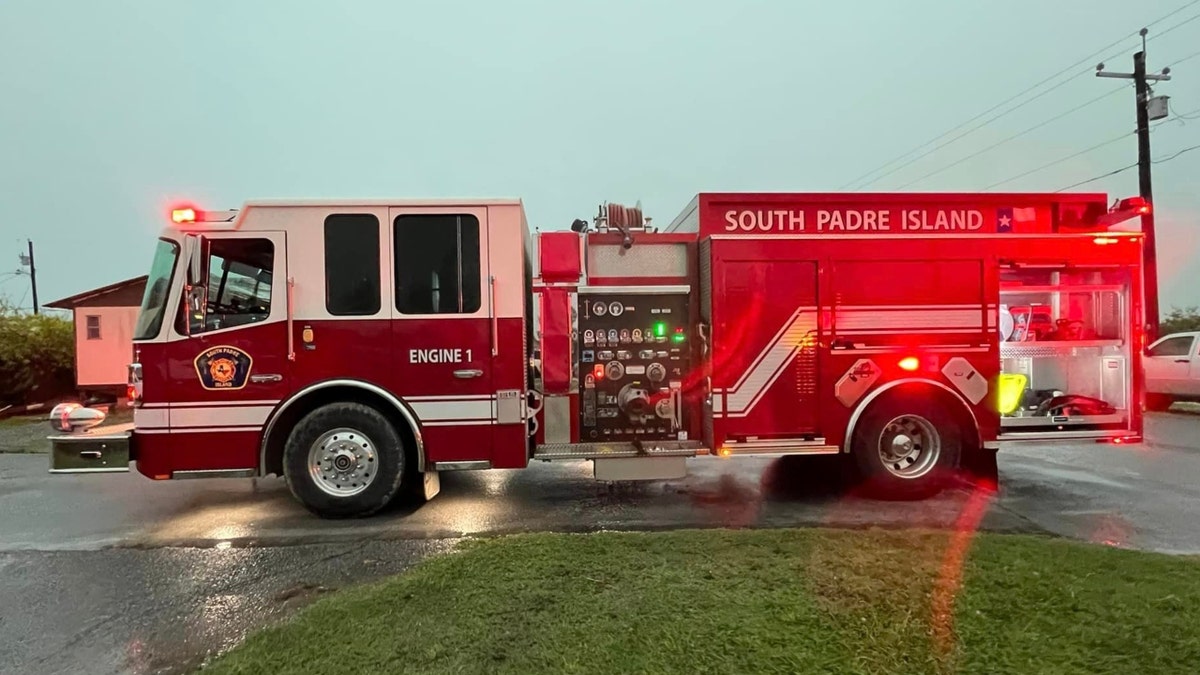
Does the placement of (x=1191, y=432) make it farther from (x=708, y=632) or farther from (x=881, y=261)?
(x=708, y=632)

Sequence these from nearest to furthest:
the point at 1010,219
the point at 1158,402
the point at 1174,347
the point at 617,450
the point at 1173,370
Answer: the point at 617,450 < the point at 1010,219 < the point at 1173,370 < the point at 1174,347 < the point at 1158,402

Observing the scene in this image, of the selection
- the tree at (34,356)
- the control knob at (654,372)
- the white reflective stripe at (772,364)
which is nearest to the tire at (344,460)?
the control knob at (654,372)

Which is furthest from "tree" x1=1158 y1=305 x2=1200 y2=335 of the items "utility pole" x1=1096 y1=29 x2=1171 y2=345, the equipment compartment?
the equipment compartment

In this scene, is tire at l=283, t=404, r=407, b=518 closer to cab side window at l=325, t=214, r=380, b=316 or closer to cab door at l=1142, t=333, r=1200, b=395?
cab side window at l=325, t=214, r=380, b=316

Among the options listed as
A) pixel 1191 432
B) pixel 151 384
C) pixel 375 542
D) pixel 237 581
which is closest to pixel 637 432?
pixel 375 542

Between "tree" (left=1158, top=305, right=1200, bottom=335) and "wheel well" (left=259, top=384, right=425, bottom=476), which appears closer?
"wheel well" (left=259, top=384, right=425, bottom=476)

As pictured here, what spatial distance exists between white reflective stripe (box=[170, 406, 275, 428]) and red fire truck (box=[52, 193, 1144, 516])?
2cm

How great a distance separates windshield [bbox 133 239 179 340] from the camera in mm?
5930

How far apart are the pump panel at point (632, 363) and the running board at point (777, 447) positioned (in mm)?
472

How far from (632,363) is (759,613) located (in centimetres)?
318

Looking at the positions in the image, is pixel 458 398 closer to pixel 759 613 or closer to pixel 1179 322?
pixel 759 613

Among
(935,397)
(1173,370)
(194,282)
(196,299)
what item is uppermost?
(194,282)

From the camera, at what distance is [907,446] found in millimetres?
6648

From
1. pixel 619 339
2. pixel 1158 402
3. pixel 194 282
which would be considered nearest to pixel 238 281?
pixel 194 282
